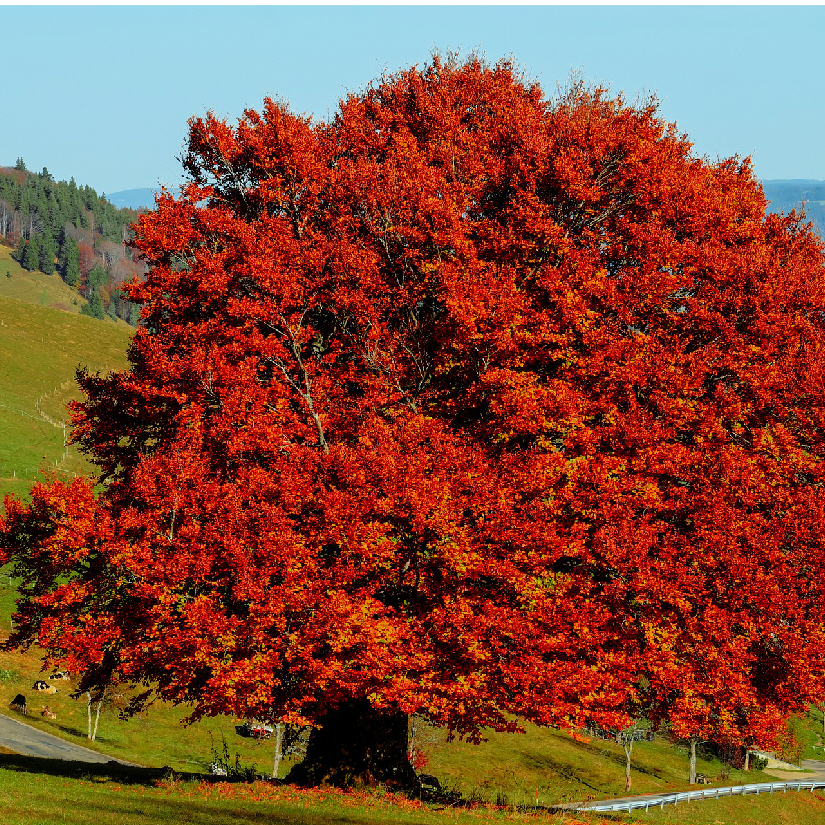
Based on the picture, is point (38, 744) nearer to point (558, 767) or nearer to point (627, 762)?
point (558, 767)

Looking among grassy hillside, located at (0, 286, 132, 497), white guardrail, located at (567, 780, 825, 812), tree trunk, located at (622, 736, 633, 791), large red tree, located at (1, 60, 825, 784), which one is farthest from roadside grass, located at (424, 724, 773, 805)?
grassy hillside, located at (0, 286, 132, 497)

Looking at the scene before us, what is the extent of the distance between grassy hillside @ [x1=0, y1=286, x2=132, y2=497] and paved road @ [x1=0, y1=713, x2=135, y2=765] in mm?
28733

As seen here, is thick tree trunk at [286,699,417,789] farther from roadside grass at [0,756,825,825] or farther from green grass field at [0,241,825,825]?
green grass field at [0,241,825,825]

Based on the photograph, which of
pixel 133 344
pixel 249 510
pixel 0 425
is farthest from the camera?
pixel 0 425

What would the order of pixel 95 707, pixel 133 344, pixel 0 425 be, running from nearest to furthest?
pixel 133 344, pixel 95 707, pixel 0 425

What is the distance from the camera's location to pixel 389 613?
2331 cm

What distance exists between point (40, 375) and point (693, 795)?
98175 mm

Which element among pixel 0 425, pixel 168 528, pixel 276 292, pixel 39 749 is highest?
pixel 0 425

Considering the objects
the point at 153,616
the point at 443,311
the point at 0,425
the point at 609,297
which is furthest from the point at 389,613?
the point at 0,425

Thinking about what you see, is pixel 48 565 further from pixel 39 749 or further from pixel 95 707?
pixel 95 707

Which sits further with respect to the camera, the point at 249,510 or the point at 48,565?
the point at 48,565

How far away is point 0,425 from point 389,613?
276 feet

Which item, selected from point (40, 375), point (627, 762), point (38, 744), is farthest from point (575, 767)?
point (40, 375)

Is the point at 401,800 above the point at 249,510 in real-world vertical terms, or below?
below
